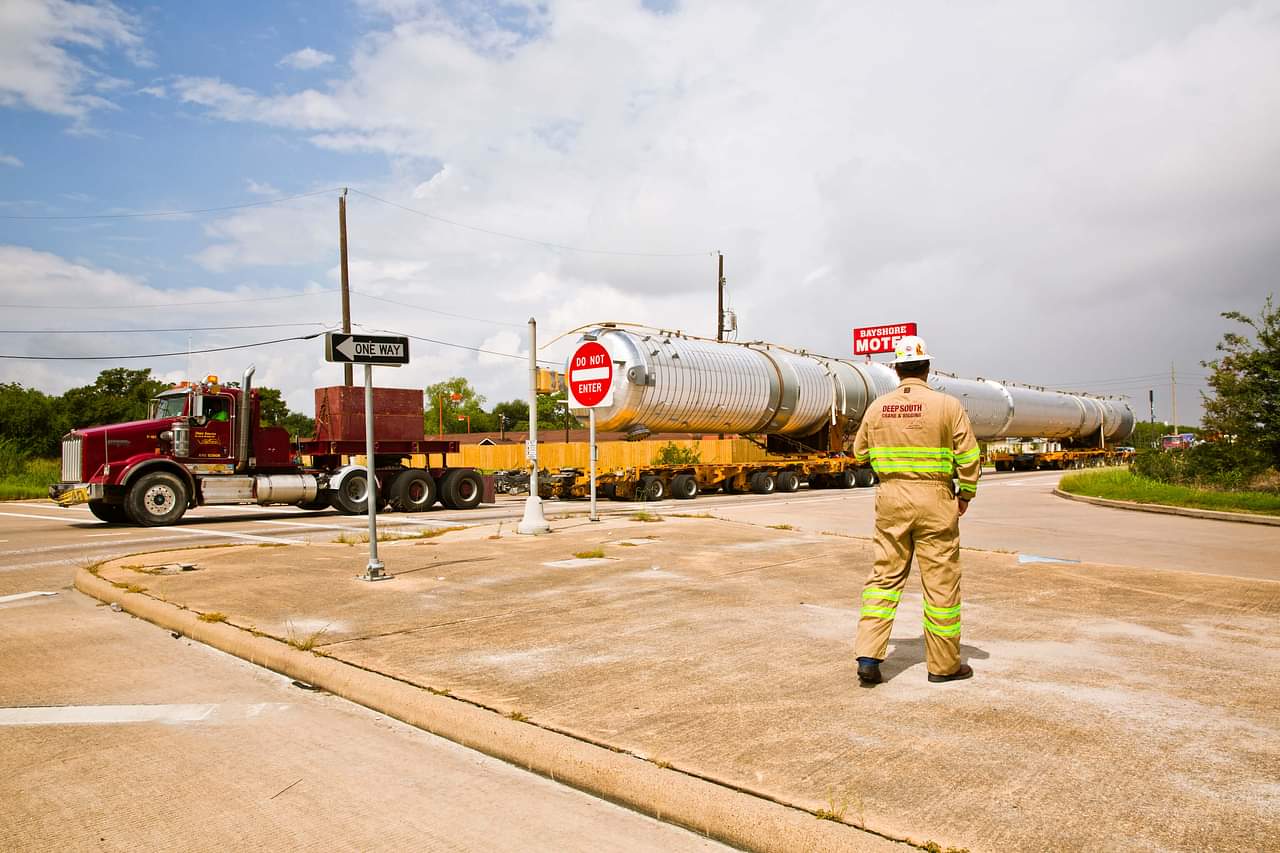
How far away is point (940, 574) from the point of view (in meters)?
4.88

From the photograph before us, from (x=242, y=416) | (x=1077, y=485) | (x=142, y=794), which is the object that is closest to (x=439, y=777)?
(x=142, y=794)

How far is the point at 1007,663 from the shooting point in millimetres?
5293

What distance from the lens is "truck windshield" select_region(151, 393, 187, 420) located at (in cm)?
1866


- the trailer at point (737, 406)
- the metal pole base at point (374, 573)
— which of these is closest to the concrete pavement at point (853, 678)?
the metal pole base at point (374, 573)

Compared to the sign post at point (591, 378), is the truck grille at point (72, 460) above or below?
below

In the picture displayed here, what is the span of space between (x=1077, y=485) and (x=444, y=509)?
702 inches

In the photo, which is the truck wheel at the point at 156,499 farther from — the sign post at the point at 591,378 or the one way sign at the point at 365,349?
the one way sign at the point at 365,349

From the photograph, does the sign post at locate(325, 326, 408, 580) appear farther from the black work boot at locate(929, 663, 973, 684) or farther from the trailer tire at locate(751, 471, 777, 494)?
the trailer tire at locate(751, 471, 777, 494)

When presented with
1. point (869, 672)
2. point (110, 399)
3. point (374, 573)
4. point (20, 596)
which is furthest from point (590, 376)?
point (110, 399)

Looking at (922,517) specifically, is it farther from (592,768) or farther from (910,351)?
(592,768)

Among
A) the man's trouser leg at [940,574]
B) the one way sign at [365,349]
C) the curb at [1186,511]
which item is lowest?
the curb at [1186,511]

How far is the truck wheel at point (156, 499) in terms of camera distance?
1725 cm

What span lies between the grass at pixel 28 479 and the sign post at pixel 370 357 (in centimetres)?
2362

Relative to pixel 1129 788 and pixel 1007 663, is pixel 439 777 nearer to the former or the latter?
A: pixel 1129 788
